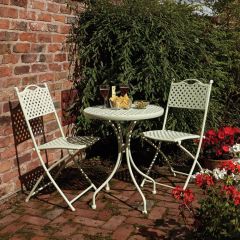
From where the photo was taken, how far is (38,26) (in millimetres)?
4539

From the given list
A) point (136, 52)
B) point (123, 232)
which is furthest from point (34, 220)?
point (136, 52)

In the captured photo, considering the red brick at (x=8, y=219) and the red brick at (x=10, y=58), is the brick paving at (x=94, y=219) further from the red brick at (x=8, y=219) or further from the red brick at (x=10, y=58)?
the red brick at (x=10, y=58)

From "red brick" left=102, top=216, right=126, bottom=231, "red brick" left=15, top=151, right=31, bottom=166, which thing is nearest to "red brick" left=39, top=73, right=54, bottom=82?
"red brick" left=15, top=151, right=31, bottom=166

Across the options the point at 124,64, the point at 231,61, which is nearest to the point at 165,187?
the point at 124,64

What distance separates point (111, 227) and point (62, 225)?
0.43 metres

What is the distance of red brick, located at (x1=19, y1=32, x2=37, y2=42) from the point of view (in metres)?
4.27

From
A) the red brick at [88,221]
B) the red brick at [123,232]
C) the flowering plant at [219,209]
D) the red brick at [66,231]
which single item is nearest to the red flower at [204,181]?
the flowering plant at [219,209]

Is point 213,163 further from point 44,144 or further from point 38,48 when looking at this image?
point 38,48

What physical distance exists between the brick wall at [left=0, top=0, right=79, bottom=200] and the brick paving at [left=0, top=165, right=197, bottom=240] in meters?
0.40

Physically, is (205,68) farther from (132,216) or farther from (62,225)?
(62,225)

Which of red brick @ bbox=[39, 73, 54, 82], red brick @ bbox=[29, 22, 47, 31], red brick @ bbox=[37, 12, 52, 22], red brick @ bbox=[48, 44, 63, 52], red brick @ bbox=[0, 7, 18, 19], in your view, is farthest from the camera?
red brick @ bbox=[48, 44, 63, 52]

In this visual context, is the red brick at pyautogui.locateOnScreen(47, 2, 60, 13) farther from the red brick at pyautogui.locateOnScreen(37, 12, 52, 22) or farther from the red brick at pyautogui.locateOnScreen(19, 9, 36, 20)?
the red brick at pyautogui.locateOnScreen(19, 9, 36, 20)

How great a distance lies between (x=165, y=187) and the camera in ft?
15.5

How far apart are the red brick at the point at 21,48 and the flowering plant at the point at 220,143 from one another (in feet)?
7.66
